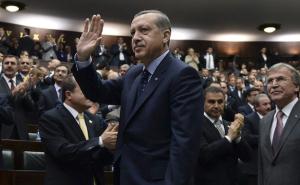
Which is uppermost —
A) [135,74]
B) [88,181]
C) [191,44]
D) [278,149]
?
[191,44]

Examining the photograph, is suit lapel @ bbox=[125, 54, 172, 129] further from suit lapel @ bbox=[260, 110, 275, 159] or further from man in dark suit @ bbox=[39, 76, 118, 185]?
suit lapel @ bbox=[260, 110, 275, 159]

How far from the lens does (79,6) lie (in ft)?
41.1

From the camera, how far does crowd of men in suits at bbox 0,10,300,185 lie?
1723 mm

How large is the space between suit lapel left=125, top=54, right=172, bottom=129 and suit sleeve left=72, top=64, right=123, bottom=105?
15 cm

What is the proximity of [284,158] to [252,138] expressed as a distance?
103cm

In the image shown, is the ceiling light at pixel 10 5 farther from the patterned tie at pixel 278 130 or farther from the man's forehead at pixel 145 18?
the man's forehead at pixel 145 18

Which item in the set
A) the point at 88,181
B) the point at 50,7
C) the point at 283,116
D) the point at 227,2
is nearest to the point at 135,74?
the point at 88,181

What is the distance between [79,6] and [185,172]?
1134cm

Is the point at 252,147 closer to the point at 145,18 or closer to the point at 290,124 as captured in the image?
the point at 290,124

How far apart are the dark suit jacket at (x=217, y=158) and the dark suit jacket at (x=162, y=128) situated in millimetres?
1018

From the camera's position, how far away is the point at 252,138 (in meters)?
3.49

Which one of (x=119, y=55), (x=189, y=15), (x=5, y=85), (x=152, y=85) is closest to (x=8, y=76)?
(x=5, y=85)

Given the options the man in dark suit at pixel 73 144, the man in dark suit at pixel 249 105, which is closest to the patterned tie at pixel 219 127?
the man in dark suit at pixel 73 144

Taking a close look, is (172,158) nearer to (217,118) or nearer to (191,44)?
(217,118)
